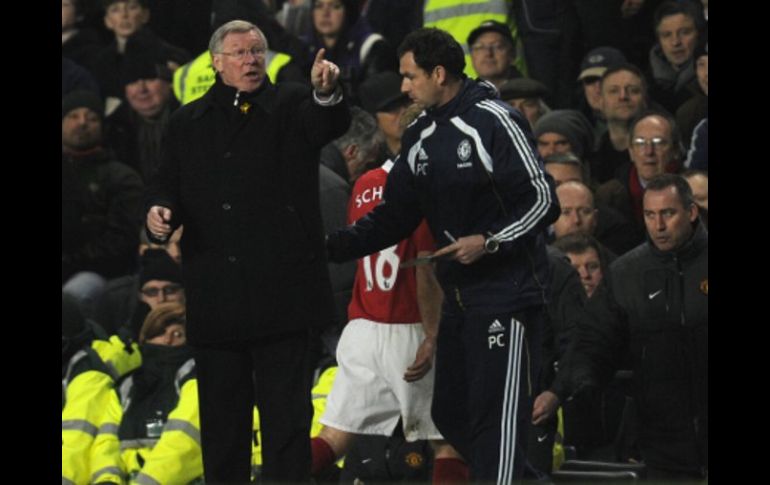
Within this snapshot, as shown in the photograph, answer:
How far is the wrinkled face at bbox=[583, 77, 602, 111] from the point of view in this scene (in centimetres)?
1238

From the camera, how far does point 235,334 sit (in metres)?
7.80

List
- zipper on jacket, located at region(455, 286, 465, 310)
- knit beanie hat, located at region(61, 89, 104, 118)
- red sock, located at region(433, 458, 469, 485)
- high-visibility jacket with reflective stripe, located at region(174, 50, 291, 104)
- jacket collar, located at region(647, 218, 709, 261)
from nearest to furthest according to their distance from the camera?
zipper on jacket, located at region(455, 286, 465, 310)
red sock, located at region(433, 458, 469, 485)
jacket collar, located at region(647, 218, 709, 261)
high-visibility jacket with reflective stripe, located at region(174, 50, 291, 104)
knit beanie hat, located at region(61, 89, 104, 118)

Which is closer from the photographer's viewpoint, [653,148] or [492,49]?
[653,148]

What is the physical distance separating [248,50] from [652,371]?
3.03 m

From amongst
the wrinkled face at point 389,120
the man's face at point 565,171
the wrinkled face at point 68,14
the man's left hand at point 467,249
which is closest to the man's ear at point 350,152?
the wrinkled face at point 389,120

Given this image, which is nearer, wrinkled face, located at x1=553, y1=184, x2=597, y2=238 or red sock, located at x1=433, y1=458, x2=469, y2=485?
red sock, located at x1=433, y1=458, x2=469, y2=485

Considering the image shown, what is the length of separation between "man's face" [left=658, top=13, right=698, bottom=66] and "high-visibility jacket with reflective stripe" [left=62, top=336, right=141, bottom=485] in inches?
165

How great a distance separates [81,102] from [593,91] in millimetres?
3804

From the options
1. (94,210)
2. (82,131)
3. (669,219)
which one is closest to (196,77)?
(82,131)

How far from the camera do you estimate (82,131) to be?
43.9ft

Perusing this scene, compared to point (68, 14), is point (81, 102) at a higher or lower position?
lower

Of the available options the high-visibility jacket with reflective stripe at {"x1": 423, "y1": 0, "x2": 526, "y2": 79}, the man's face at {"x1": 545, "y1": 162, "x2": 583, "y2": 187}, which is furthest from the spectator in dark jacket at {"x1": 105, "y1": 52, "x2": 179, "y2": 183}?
the man's face at {"x1": 545, "y1": 162, "x2": 583, "y2": 187}

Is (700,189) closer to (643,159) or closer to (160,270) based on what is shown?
(643,159)

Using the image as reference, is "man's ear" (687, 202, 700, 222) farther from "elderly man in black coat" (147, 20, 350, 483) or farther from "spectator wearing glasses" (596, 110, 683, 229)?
"elderly man in black coat" (147, 20, 350, 483)
